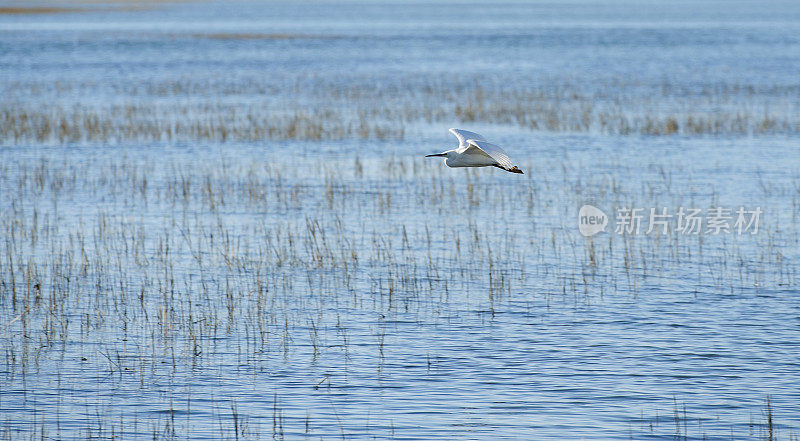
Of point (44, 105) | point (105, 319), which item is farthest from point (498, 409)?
point (44, 105)

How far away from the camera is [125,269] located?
15773 millimetres

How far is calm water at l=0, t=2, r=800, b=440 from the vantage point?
408 inches

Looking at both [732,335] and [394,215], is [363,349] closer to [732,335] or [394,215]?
[732,335]

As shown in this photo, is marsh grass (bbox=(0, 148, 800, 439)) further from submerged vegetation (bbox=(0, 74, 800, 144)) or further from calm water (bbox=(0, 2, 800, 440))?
submerged vegetation (bbox=(0, 74, 800, 144))

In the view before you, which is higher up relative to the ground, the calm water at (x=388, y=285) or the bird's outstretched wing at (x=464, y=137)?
the bird's outstretched wing at (x=464, y=137)

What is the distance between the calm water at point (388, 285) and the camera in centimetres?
1038

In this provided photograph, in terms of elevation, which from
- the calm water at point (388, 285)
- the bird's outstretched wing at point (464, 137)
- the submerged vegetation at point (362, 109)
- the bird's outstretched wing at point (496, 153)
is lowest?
the calm water at point (388, 285)

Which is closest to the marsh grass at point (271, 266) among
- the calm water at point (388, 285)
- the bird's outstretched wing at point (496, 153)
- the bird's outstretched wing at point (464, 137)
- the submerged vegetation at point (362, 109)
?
the calm water at point (388, 285)

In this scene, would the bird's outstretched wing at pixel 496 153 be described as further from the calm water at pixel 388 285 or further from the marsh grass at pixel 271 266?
the marsh grass at pixel 271 266

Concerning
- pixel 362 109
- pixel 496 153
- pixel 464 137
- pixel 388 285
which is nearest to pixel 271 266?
pixel 388 285

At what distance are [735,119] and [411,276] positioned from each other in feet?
61.5

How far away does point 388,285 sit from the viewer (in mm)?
14961

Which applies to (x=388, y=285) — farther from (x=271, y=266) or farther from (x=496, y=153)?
(x=496, y=153)

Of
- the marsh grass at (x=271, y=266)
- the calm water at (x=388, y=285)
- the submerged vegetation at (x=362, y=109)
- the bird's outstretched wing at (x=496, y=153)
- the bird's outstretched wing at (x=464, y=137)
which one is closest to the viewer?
the calm water at (x=388, y=285)
